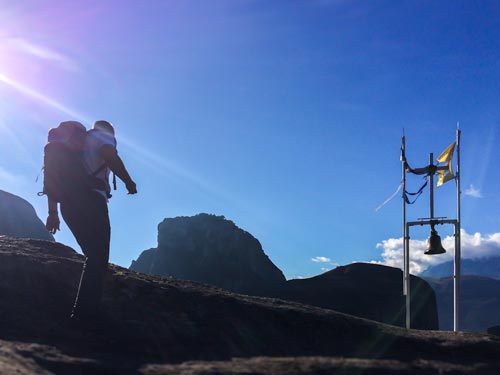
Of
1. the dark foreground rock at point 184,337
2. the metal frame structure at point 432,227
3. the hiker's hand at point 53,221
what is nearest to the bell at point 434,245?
the metal frame structure at point 432,227

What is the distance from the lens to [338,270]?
570ft

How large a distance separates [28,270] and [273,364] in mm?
4597

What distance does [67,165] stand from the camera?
7652mm

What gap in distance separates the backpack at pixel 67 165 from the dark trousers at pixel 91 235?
13 cm

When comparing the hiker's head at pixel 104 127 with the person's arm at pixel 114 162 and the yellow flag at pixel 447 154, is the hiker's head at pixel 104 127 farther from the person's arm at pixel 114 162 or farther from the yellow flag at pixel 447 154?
the yellow flag at pixel 447 154

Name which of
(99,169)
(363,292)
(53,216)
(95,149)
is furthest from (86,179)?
(363,292)

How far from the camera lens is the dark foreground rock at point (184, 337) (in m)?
5.65

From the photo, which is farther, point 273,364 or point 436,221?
point 436,221

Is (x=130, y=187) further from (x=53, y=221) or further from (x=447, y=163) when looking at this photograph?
(x=447, y=163)

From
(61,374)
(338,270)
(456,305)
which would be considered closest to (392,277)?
(338,270)

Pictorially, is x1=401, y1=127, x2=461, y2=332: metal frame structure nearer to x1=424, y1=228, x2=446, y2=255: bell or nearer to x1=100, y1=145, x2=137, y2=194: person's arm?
x1=424, y1=228, x2=446, y2=255: bell

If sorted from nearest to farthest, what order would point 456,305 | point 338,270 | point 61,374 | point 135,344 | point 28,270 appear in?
point 61,374, point 135,344, point 28,270, point 456,305, point 338,270

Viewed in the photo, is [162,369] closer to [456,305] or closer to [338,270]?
[456,305]

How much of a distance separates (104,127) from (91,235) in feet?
5.07
